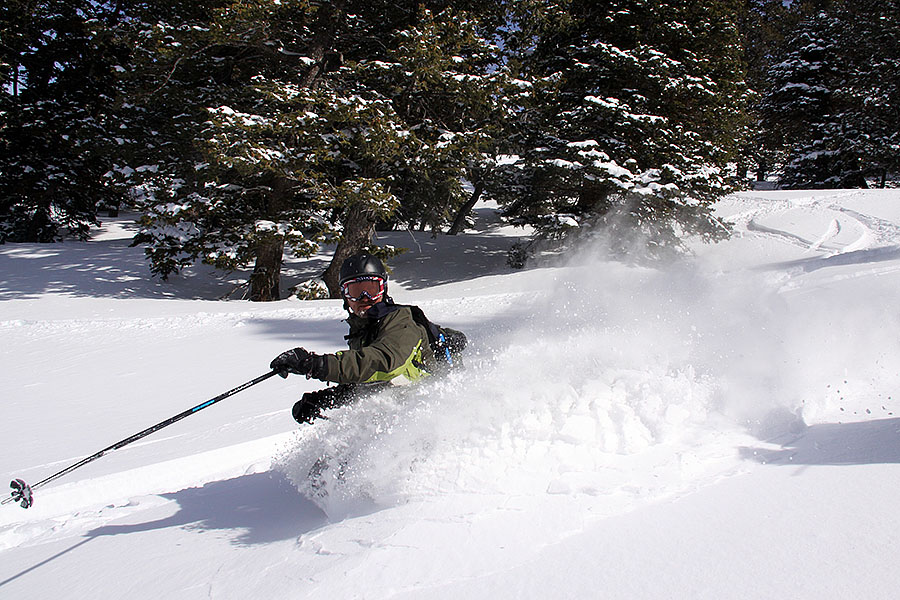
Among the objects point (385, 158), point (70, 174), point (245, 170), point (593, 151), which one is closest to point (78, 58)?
point (70, 174)

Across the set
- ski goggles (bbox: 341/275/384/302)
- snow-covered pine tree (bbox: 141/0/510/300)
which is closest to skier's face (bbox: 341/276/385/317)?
ski goggles (bbox: 341/275/384/302)

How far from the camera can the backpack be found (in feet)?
12.9

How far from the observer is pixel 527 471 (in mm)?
3398

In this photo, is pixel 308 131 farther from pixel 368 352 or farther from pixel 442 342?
pixel 368 352

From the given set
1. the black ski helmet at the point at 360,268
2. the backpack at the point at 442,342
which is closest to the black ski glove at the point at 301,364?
the black ski helmet at the point at 360,268

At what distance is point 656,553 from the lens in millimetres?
2441

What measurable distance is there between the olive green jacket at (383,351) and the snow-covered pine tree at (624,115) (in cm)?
1198

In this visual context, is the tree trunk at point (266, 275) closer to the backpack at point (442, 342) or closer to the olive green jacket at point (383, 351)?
the backpack at point (442, 342)

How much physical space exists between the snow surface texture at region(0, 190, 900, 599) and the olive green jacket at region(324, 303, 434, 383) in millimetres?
216

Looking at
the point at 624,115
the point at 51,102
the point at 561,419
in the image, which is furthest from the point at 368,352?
the point at 51,102

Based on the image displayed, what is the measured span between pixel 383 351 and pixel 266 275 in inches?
490

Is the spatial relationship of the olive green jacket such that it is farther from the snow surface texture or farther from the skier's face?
the snow surface texture

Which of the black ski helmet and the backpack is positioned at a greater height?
the black ski helmet

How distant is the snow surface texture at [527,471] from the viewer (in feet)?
8.12
